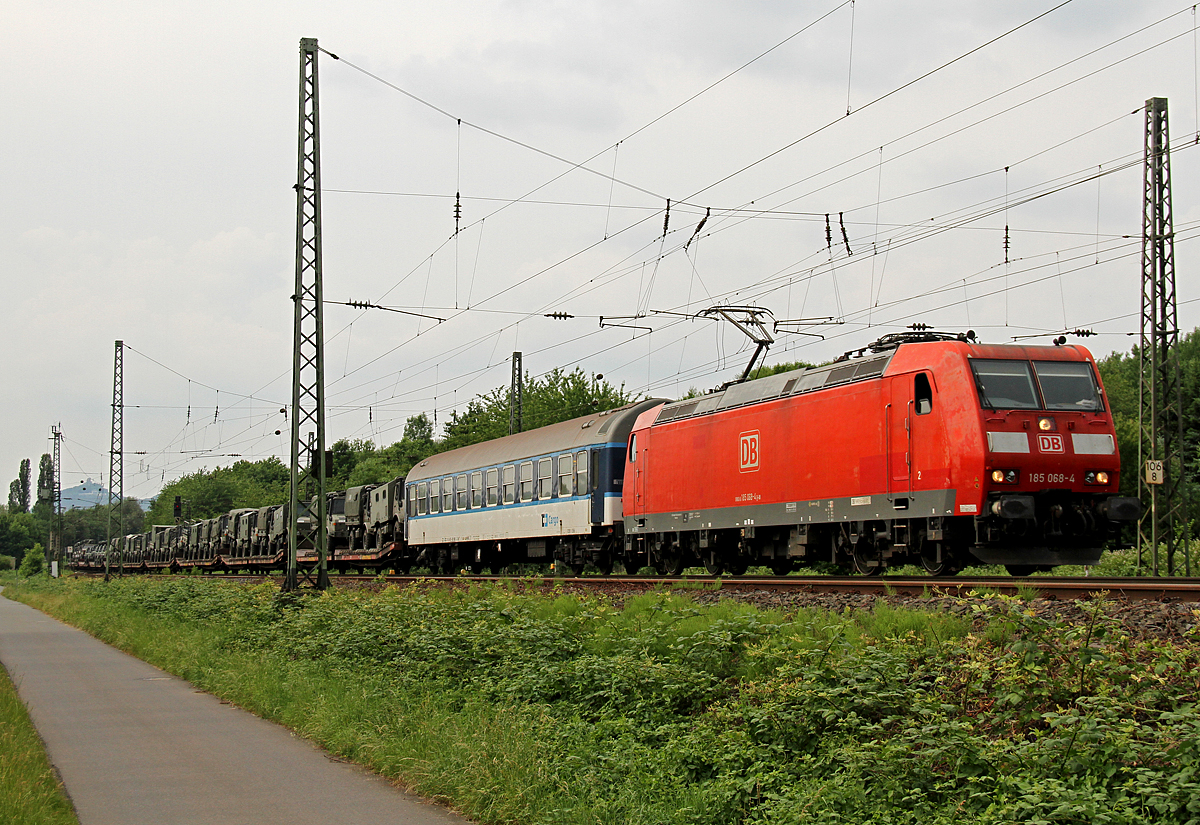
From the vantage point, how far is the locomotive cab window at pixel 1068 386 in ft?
54.7

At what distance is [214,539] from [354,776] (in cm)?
5798

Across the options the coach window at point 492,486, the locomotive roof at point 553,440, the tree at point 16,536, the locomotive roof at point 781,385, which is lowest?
the tree at point 16,536

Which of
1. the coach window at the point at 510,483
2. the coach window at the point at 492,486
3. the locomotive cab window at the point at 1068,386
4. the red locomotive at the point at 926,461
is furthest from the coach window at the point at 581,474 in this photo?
the locomotive cab window at the point at 1068,386

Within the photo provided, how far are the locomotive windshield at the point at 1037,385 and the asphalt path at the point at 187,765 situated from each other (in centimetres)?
1073

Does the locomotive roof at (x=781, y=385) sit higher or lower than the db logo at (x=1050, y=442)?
higher

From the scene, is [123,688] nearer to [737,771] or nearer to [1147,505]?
[737,771]

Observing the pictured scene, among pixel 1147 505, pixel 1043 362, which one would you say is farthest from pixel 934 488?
pixel 1147 505

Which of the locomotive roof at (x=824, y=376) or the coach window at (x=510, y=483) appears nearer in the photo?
the locomotive roof at (x=824, y=376)

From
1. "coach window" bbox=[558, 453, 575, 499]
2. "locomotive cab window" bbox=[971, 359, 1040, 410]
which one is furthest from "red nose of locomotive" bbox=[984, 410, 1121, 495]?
"coach window" bbox=[558, 453, 575, 499]

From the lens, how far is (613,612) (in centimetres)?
1318

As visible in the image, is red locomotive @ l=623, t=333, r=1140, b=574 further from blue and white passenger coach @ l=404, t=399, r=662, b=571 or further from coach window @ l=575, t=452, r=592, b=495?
coach window @ l=575, t=452, r=592, b=495

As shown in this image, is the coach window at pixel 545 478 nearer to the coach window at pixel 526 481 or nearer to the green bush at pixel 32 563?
the coach window at pixel 526 481

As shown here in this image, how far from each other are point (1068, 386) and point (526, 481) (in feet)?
54.9

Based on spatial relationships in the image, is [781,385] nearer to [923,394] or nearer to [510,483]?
[923,394]
